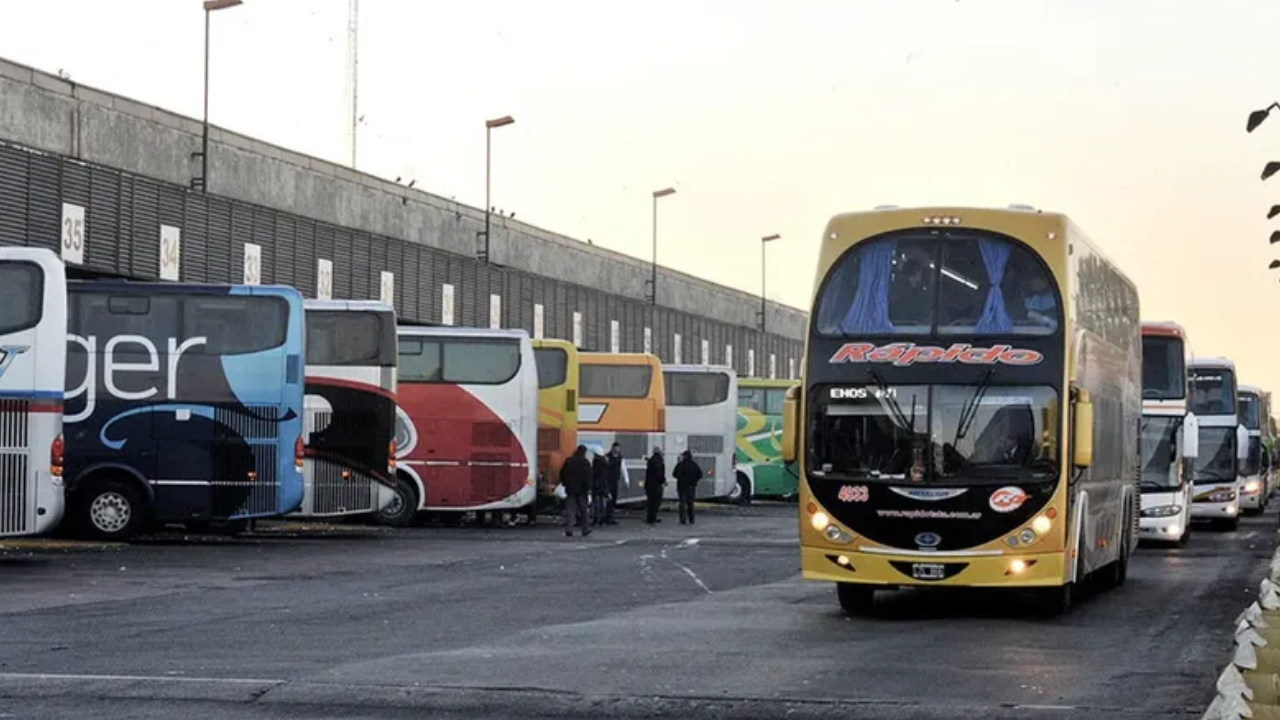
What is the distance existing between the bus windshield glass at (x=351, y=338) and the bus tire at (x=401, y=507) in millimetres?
5005

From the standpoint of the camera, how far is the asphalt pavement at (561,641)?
13758 millimetres

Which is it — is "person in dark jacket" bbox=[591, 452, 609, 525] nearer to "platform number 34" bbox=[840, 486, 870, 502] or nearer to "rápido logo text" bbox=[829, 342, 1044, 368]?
"platform number 34" bbox=[840, 486, 870, 502]

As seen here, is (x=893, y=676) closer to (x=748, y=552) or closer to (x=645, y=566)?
(x=645, y=566)

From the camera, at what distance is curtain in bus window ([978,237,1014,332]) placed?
2067 centimetres

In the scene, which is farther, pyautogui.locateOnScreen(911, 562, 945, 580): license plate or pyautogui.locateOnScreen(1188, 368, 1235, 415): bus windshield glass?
pyautogui.locateOnScreen(1188, 368, 1235, 415): bus windshield glass

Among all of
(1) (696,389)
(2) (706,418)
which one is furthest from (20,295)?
(2) (706,418)

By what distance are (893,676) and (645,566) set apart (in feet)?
50.0

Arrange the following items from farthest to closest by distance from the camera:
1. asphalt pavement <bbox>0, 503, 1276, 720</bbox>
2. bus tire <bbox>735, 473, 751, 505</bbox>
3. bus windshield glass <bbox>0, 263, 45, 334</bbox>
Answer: bus tire <bbox>735, 473, 751, 505</bbox> < bus windshield glass <bbox>0, 263, 45, 334</bbox> < asphalt pavement <bbox>0, 503, 1276, 720</bbox>

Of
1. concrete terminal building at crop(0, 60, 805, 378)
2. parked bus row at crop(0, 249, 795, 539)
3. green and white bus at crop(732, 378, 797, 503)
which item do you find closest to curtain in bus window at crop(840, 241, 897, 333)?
parked bus row at crop(0, 249, 795, 539)

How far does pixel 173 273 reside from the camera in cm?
4541

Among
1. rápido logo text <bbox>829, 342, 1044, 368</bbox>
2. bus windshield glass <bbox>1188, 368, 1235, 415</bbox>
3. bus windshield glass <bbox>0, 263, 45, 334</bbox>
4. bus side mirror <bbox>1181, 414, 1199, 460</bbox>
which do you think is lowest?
bus side mirror <bbox>1181, 414, 1199, 460</bbox>

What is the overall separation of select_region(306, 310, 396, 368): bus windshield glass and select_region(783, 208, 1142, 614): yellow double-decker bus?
1842 cm

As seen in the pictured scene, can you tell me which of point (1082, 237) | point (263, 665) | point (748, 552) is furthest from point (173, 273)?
point (263, 665)

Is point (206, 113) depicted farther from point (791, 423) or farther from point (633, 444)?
point (791, 423)
